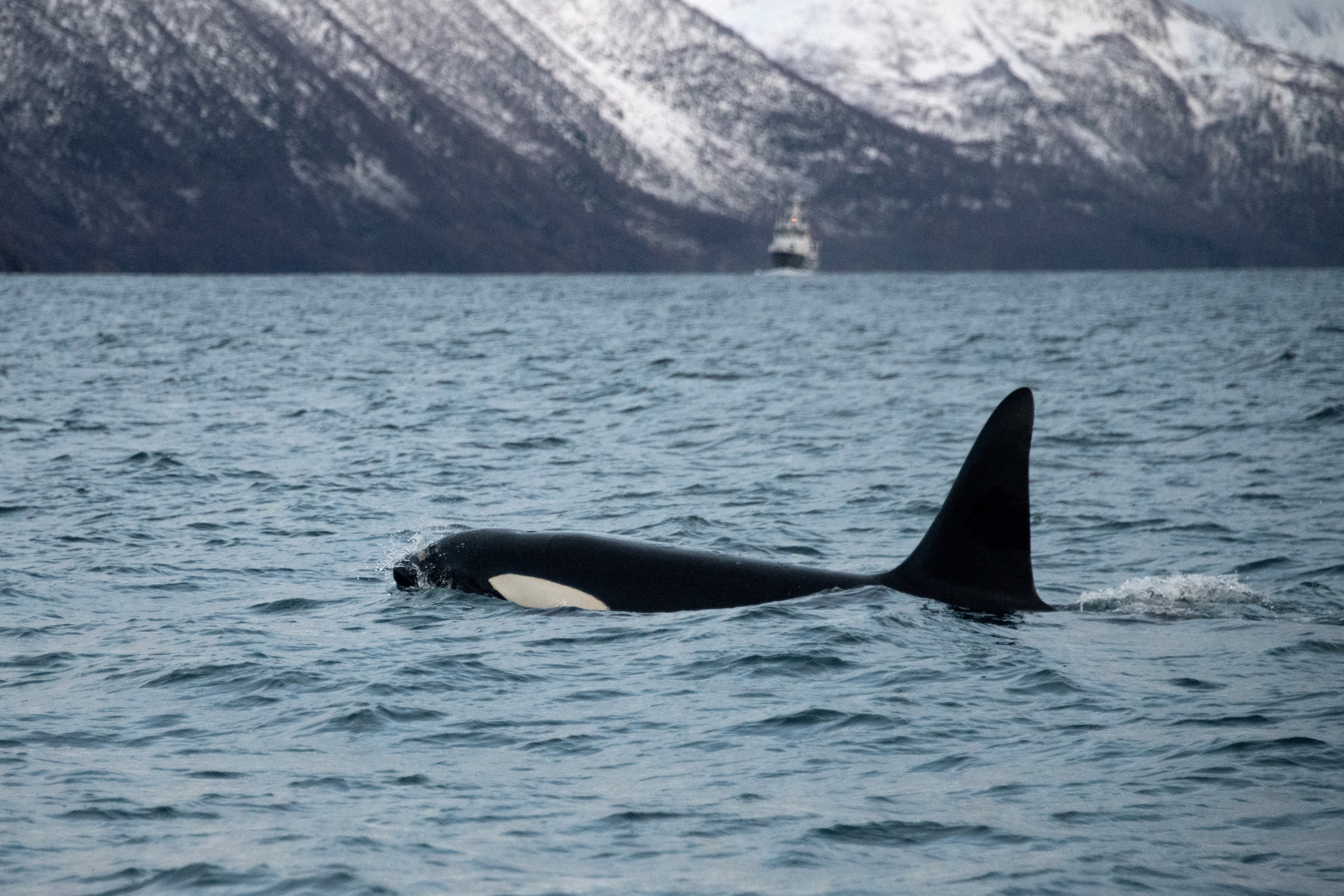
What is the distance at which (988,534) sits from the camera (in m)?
12.0

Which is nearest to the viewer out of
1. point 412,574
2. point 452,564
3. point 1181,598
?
point 1181,598

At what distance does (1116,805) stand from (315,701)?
5.16 metres

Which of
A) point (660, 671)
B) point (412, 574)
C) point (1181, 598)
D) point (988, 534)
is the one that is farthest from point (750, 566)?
point (1181, 598)

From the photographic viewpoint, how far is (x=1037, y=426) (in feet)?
87.9

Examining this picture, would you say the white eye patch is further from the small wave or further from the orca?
the small wave

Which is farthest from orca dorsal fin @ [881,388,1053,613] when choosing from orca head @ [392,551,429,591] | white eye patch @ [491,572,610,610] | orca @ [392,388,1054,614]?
orca head @ [392,551,429,591]

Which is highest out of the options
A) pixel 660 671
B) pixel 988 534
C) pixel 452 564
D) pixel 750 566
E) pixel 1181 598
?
pixel 988 534

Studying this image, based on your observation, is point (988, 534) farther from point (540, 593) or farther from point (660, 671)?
point (540, 593)

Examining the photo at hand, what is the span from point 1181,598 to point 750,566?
372 cm

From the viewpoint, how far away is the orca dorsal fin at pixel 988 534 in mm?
11812

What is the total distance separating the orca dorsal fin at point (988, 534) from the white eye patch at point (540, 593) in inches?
98.4

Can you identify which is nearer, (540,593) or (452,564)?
(540,593)

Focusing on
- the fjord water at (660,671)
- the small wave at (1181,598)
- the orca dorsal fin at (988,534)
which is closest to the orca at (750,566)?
the orca dorsal fin at (988,534)

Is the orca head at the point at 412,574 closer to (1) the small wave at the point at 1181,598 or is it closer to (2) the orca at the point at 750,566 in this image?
(2) the orca at the point at 750,566
